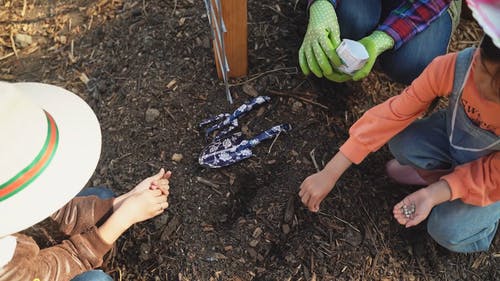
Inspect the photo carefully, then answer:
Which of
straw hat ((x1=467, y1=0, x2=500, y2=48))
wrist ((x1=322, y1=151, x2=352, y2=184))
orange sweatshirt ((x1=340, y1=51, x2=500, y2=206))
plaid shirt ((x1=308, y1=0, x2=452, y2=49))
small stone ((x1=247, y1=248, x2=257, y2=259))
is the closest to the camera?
straw hat ((x1=467, y1=0, x2=500, y2=48))

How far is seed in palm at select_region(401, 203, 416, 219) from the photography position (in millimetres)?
1287

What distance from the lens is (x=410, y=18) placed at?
160cm

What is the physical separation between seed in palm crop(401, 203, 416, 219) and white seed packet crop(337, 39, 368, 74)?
1.45 feet

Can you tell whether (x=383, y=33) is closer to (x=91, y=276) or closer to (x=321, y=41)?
(x=321, y=41)

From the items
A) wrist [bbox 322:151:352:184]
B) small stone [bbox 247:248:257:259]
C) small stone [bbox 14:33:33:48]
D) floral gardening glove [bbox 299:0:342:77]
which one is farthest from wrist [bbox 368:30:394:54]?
small stone [bbox 14:33:33:48]

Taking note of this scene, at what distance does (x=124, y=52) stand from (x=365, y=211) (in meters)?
1.04

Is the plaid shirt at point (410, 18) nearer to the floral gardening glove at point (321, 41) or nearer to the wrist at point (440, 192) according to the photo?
the floral gardening glove at point (321, 41)

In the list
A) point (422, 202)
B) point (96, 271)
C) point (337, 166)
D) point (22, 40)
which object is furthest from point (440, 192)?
point (22, 40)

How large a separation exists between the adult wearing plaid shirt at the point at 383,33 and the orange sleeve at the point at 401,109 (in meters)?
0.24

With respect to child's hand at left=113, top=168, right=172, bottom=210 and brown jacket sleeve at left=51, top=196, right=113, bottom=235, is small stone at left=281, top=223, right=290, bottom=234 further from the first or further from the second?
brown jacket sleeve at left=51, top=196, right=113, bottom=235

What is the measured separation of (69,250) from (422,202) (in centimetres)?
91

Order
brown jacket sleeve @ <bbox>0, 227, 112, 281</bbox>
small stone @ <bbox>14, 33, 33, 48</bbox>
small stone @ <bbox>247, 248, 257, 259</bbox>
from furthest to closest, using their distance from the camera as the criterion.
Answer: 1. small stone @ <bbox>14, 33, 33, 48</bbox>
2. small stone @ <bbox>247, 248, 257, 259</bbox>
3. brown jacket sleeve @ <bbox>0, 227, 112, 281</bbox>

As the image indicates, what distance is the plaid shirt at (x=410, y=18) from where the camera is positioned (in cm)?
157

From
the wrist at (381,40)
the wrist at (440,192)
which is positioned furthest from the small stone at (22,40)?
the wrist at (440,192)
